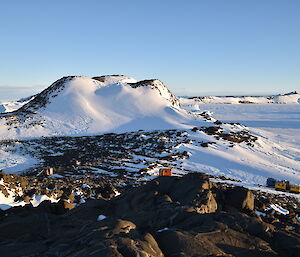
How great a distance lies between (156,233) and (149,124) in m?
44.8

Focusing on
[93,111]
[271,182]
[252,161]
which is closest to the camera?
[271,182]

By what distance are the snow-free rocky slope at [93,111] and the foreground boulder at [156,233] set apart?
38.2m

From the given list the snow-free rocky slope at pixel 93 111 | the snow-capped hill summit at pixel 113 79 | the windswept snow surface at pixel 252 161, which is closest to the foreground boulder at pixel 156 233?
the windswept snow surface at pixel 252 161

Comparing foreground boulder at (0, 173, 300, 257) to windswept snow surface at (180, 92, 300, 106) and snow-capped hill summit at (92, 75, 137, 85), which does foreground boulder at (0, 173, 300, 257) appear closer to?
snow-capped hill summit at (92, 75, 137, 85)

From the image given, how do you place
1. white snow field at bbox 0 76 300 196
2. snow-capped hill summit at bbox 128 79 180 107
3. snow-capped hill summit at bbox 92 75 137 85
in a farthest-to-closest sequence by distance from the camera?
1. snow-capped hill summit at bbox 92 75 137 85
2. snow-capped hill summit at bbox 128 79 180 107
3. white snow field at bbox 0 76 300 196

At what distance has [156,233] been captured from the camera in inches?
293

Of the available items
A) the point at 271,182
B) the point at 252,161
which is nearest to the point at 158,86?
the point at 252,161

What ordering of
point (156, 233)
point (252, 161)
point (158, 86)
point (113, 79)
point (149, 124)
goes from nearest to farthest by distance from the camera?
point (156, 233), point (252, 161), point (149, 124), point (158, 86), point (113, 79)

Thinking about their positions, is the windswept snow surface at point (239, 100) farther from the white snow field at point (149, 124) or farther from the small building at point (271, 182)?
the small building at point (271, 182)

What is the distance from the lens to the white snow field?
1260 inches

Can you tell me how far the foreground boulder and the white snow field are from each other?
17395 mm

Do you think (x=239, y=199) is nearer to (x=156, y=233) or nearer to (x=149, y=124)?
(x=156, y=233)

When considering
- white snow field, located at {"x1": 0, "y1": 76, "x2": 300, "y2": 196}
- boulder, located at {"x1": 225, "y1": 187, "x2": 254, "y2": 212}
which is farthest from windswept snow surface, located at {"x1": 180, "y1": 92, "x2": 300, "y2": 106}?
boulder, located at {"x1": 225, "y1": 187, "x2": 254, "y2": 212}

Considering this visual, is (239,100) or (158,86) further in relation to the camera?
(239,100)
